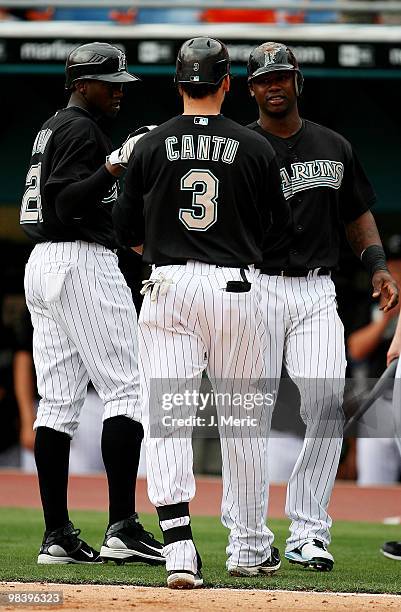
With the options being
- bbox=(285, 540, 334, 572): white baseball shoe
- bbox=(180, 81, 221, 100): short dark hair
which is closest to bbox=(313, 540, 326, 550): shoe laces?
bbox=(285, 540, 334, 572): white baseball shoe

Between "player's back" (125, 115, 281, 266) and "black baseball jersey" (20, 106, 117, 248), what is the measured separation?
0.33 meters

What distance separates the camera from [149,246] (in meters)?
4.18

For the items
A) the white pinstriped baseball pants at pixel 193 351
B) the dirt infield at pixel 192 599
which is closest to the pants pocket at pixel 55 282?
the white pinstriped baseball pants at pixel 193 351

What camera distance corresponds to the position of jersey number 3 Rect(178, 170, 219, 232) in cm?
406

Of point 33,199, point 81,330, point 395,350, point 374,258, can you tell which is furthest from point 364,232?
point 33,199

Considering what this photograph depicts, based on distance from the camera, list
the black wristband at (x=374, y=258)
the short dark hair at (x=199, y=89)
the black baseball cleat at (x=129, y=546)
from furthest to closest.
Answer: the black wristband at (x=374, y=258)
the black baseball cleat at (x=129, y=546)
the short dark hair at (x=199, y=89)

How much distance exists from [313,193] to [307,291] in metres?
0.39

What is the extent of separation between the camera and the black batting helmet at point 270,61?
4785mm

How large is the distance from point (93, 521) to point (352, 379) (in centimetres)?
346

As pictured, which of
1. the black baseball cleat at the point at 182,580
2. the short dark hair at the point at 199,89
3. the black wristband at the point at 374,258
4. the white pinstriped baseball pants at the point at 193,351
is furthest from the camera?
the black wristband at the point at 374,258

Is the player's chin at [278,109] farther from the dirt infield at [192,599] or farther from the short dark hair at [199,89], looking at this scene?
the dirt infield at [192,599]

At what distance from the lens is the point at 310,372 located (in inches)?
187

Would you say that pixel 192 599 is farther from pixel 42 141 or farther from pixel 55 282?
pixel 42 141

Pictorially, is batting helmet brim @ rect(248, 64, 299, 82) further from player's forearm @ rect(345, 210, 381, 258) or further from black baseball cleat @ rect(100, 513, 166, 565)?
black baseball cleat @ rect(100, 513, 166, 565)
